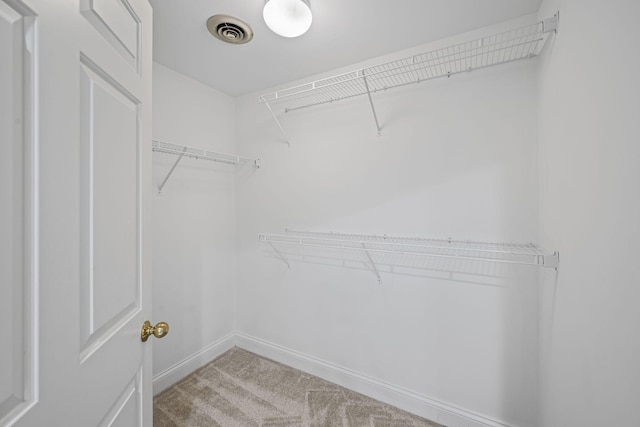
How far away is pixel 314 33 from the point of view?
1.58 meters

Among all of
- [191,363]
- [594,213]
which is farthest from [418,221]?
[191,363]

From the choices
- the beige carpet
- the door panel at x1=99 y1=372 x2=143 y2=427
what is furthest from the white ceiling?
the beige carpet

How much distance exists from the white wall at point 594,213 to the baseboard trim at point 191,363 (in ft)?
7.19

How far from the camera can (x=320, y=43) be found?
5.49 ft

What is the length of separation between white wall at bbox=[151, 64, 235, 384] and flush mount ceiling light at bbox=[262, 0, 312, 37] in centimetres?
108

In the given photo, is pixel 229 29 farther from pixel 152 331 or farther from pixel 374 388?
pixel 374 388

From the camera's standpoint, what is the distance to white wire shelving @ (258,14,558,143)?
1.33m

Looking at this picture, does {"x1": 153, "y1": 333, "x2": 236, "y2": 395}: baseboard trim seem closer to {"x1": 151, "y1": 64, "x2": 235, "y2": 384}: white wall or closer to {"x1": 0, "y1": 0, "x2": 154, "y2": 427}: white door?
{"x1": 151, "y1": 64, "x2": 235, "y2": 384}: white wall

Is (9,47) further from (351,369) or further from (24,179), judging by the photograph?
(351,369)

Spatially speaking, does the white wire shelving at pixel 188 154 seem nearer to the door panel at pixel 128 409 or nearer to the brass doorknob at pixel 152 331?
the brass doorknob at pixel 152 331

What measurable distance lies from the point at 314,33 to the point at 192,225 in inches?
62.8

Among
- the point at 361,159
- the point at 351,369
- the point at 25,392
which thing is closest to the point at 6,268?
the point at 25,392

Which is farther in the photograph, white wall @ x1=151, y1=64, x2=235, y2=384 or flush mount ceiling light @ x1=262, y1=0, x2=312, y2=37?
white wall @ x1=151, y1=64, x2=235, y2=384

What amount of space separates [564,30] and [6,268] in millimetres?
1730
